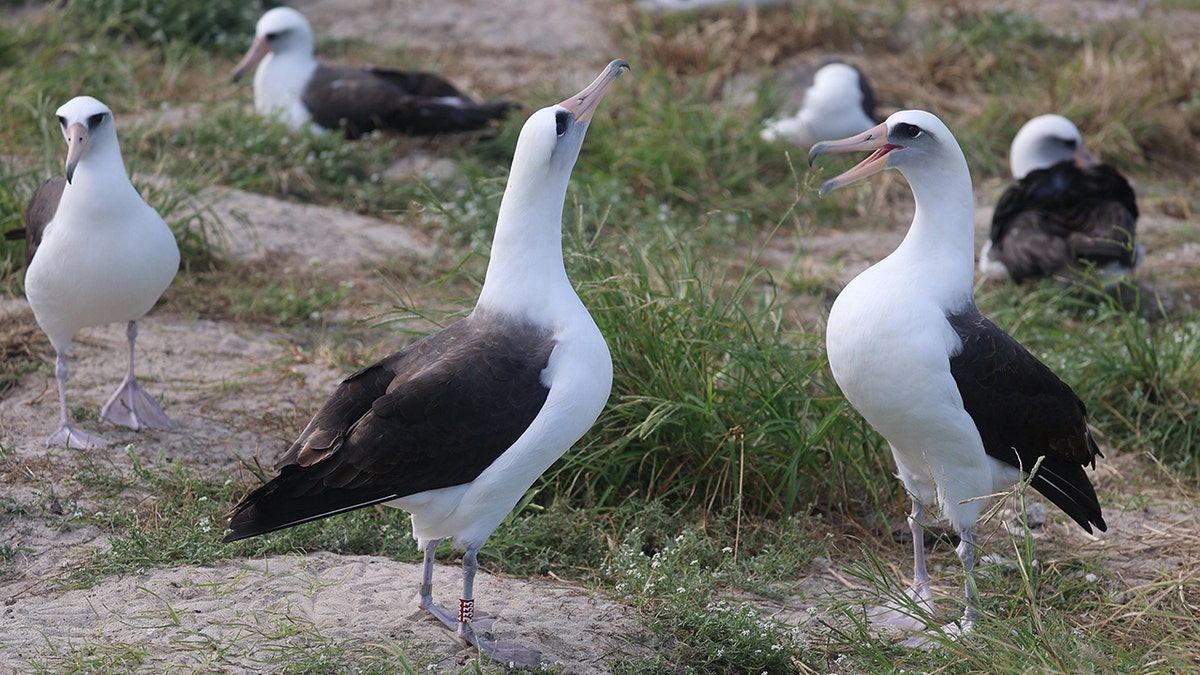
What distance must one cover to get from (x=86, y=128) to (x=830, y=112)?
19.4 feet

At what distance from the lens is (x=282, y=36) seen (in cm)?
953

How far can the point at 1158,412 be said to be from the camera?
20.1ft

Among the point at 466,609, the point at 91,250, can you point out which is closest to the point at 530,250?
the point at 466,609

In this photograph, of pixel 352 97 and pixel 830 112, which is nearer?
pixel 352 97

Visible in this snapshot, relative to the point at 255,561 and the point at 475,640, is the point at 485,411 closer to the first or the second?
the point at 475,640

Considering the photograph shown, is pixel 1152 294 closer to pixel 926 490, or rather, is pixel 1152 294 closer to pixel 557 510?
pixel 926 490

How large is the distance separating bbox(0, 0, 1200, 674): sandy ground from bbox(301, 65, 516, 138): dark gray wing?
1.14 metres

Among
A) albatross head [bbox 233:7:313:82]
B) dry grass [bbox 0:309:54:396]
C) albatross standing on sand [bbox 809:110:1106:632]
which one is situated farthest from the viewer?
albatross head [bbox 233:7:313:82]

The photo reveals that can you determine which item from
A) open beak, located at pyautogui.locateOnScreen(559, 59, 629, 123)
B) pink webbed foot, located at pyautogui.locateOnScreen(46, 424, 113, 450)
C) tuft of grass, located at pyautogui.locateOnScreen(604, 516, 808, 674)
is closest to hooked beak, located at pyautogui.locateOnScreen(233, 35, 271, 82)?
pink webbed foot, located at pyautogui.locateOnScreen(46, 424, 113, 450)

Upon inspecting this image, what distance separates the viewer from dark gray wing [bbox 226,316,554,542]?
155 inches

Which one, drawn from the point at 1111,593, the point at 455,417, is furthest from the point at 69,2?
the point at 1111,593

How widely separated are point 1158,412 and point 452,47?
23.4 feet

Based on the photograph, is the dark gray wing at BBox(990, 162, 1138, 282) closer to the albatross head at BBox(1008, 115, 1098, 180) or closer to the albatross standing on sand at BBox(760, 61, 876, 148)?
the albatross head at BBox(1008, 115, 1098, 180)

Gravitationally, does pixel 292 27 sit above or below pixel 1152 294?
above
